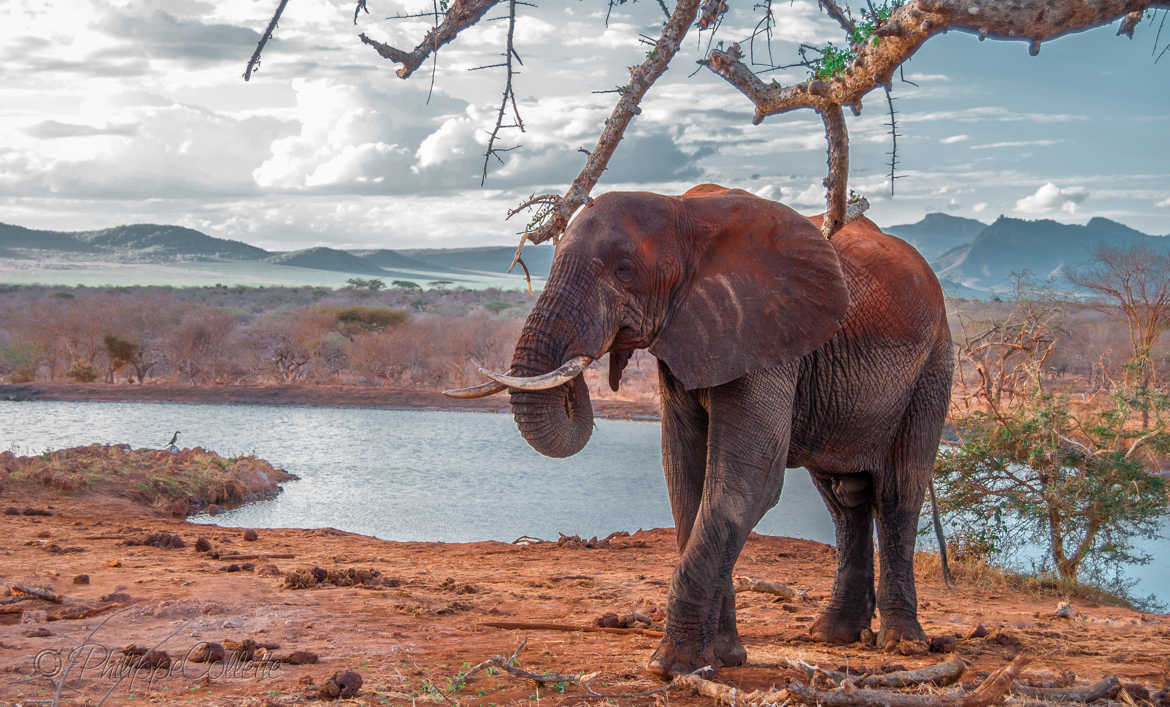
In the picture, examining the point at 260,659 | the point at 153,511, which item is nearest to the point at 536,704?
the point at 260,659

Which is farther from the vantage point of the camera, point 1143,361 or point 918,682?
point 1143,361

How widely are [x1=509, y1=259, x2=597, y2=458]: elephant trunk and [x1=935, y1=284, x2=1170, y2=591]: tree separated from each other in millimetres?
6885

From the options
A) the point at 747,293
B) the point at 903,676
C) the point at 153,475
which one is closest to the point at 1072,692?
the point at 903,676

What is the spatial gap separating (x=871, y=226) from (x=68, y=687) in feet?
16.0

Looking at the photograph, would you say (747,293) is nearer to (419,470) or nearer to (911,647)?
(911,647)

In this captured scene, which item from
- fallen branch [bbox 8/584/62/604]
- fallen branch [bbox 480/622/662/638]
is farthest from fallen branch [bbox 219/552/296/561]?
fallen branch [bbox 480/622/662/638]

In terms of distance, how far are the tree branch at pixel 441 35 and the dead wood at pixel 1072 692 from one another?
4.21 meters

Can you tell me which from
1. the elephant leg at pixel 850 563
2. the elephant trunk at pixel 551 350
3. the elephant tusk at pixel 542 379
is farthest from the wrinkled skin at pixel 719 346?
the elephant leg at pixel 850 563

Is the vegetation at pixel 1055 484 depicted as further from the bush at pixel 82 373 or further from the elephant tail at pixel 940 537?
the bush at pixel 82 373

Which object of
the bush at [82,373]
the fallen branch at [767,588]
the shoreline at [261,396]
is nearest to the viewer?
the fallen branch at [767,588]

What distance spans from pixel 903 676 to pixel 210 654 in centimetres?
318

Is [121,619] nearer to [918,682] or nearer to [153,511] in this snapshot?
[918,682]

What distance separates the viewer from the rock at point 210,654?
5.09 meters

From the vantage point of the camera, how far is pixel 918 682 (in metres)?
4.82
